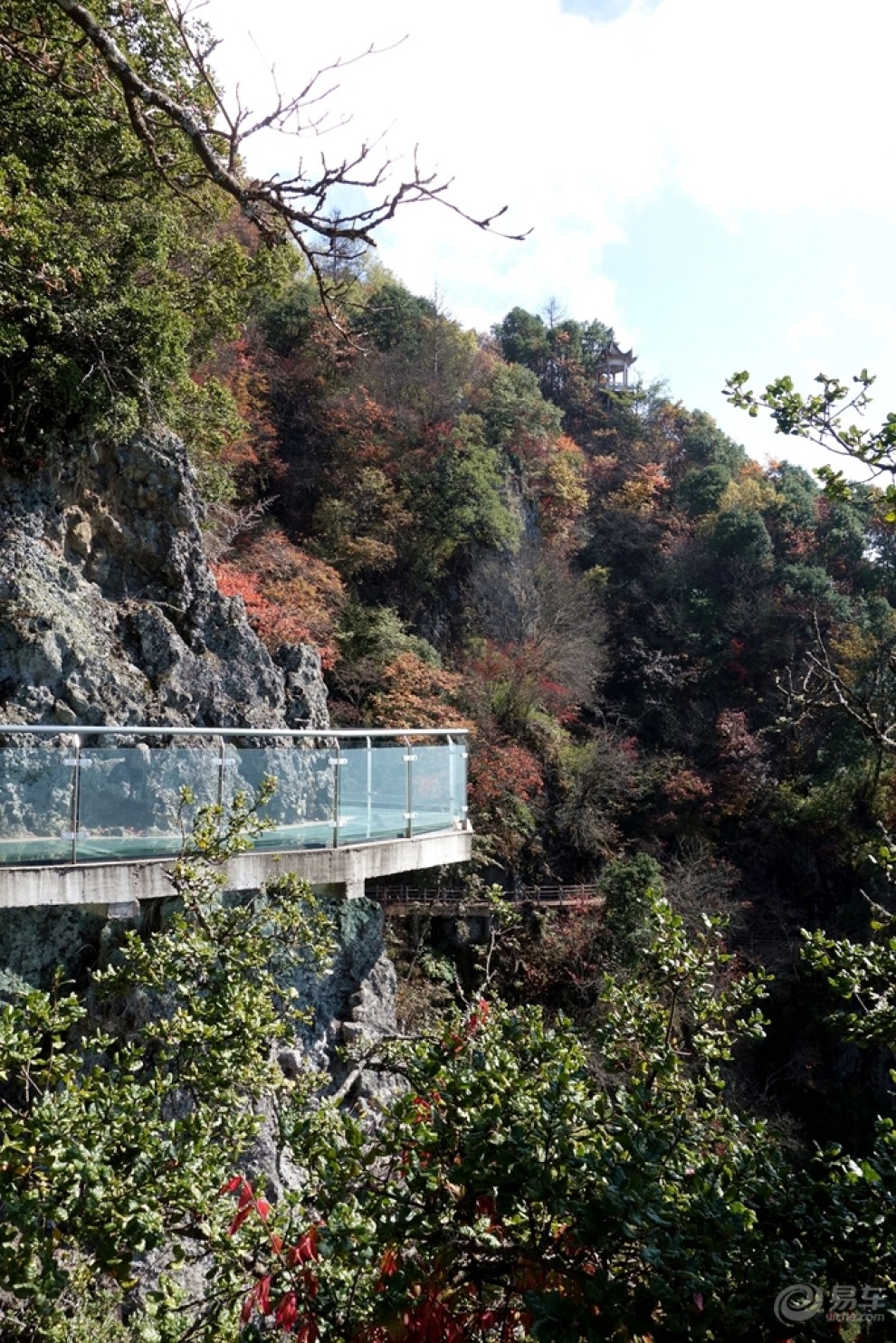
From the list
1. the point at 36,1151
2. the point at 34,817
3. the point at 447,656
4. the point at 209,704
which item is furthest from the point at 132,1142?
the point at 447,656

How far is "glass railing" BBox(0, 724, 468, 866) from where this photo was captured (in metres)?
5.52

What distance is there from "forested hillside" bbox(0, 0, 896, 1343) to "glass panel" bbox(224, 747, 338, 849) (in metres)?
0.68

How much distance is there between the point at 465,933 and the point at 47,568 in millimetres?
9353

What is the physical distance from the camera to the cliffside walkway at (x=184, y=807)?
552 centimetres

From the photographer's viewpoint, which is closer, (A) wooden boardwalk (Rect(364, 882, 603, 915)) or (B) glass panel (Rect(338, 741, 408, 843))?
(B) glass panel (Rect(338, 741, 408, 843))

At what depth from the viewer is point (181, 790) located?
19.3 feet

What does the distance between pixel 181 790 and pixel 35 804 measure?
0.89 metres

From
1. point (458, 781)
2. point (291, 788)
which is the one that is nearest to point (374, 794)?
point (291, 788)

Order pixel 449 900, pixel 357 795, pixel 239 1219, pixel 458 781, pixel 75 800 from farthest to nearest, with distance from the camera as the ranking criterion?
pixel 449 900
pixel 458 781
pixel 357 795
pixel 75 800
pixel 239 1219

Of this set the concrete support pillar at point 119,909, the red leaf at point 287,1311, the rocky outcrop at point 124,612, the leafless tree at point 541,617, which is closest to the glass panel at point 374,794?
the concrete support pillar at point 119,909

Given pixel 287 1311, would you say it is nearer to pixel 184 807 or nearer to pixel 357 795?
pixel 184 807

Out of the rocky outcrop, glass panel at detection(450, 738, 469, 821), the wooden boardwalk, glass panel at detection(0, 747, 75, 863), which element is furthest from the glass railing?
the wooden boardwalk

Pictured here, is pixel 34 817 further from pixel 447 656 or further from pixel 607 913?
pixel 447 656

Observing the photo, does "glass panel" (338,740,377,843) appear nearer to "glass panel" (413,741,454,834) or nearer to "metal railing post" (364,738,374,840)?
"metal railing post" (364,738,374,840)
